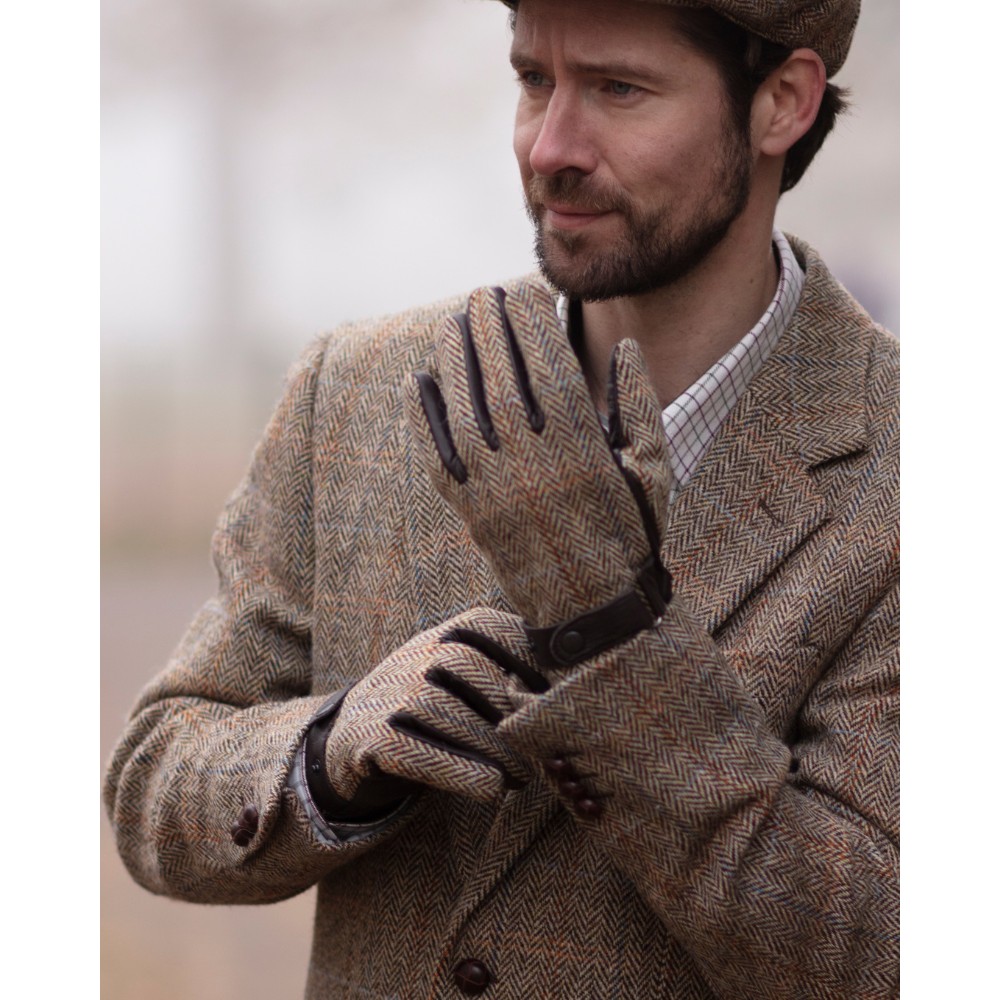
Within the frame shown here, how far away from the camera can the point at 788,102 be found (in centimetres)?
170

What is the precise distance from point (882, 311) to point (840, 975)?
1.97 m

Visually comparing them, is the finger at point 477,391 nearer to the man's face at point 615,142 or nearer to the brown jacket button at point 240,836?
the man's face at point 615,142

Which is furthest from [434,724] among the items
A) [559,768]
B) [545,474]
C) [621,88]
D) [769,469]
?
[621,88]

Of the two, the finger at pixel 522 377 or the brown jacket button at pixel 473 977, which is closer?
the finger at pixel 522 377

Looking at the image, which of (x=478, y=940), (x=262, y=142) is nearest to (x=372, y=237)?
(x=262, y=142)

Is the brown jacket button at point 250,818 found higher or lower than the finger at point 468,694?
lower

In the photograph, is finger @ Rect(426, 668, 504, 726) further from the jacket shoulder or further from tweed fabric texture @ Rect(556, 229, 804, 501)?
the jacket shoulder

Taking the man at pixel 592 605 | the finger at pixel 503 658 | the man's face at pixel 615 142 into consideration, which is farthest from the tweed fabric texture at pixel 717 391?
the finger at pixel 503 658

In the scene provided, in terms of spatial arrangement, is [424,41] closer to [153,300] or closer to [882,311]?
[153,300]

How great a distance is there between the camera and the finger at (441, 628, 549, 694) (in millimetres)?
1339

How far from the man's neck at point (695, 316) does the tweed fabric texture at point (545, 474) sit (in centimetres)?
40

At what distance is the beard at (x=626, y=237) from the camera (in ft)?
5.05

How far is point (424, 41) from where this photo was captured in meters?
3.53
